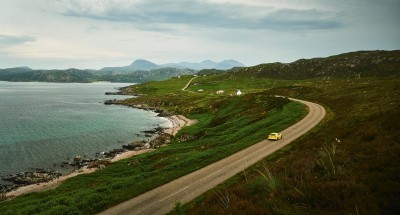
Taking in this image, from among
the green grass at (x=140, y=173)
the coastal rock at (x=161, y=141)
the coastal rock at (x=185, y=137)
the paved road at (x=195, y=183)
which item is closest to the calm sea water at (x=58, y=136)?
the coastal rock at (x=161, y=141)

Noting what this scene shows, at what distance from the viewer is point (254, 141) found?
51.6m

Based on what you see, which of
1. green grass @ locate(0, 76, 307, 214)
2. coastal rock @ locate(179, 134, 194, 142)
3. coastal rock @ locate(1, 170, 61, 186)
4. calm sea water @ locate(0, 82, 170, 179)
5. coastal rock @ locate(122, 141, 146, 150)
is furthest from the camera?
coastal rock @ locate(122, 141, 146, 150)

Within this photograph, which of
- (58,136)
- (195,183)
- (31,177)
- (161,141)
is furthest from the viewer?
(58,136)

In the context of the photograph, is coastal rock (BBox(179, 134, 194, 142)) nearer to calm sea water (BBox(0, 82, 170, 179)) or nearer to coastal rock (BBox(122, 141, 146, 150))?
coastal rock (BBox(122, 141, 146, 150))

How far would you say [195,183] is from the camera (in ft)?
108

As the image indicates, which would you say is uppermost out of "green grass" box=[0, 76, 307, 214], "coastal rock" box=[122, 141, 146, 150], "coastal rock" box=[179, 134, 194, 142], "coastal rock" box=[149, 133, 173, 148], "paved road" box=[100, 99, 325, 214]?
"paved road" box=[100, 99, 325, 214]

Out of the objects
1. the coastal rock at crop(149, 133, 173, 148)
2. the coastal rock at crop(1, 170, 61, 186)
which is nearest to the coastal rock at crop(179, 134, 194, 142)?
the coastal rock at crop(149, 133, 173, 148)

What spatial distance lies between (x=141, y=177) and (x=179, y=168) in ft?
17.4

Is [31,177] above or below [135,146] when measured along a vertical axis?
above

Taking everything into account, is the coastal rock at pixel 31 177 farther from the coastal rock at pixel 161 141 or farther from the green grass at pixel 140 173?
the coastal rock at pixel 161 141

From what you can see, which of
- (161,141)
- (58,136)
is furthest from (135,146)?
(58,136)

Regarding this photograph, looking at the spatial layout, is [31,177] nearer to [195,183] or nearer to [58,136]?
[195,183]

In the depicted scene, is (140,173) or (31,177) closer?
(140,173)

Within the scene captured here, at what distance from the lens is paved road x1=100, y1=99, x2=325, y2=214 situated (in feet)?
90.7
